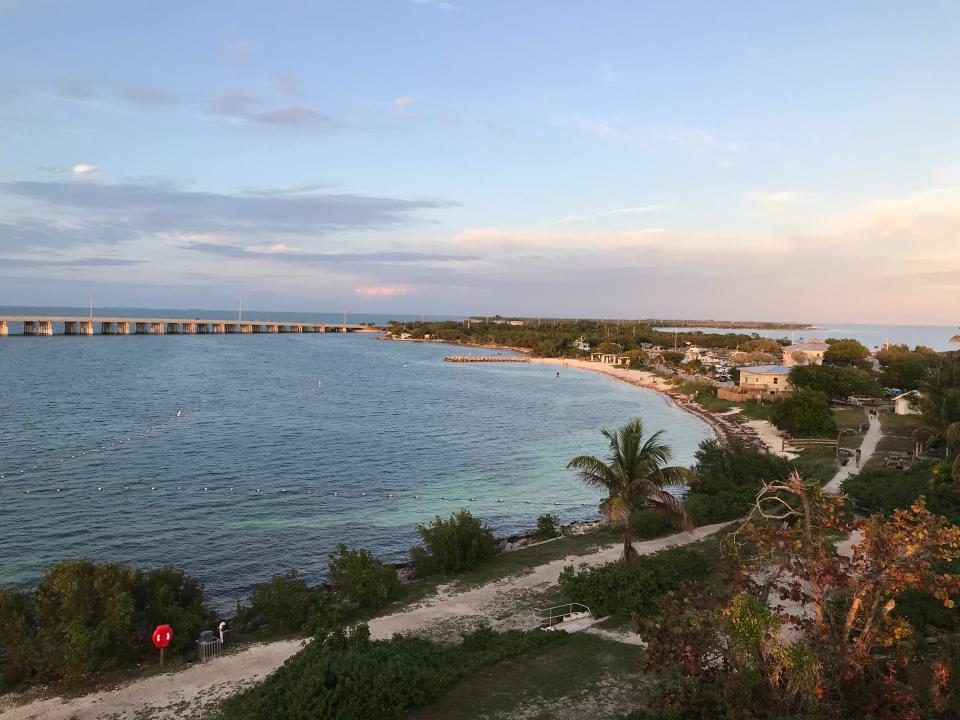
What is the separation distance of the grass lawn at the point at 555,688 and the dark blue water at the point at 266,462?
12.9 metres

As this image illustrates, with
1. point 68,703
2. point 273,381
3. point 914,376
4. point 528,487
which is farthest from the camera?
point 273,381

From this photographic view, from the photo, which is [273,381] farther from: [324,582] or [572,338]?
[572,338]

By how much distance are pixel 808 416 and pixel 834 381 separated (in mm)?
17491

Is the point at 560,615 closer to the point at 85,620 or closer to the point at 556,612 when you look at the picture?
the point at 556,612

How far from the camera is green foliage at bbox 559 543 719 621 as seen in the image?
18.3 metres

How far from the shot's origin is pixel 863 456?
136 feet

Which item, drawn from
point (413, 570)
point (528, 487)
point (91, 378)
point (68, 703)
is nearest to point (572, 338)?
point (91, 378)

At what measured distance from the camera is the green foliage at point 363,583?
20703 millimetres

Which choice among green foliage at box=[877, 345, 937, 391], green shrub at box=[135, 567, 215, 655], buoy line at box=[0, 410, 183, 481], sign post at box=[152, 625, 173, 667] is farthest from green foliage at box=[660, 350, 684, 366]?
sign post at box=[152, 625, 173, 667]

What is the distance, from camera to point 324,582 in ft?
81.1

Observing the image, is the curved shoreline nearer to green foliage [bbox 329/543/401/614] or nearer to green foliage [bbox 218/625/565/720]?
green foliage [bbox 329/543/401/614]

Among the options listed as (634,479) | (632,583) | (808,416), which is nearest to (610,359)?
(808,416)

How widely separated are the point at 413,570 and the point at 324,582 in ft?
11.3

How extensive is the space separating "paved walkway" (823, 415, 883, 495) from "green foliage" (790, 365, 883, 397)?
20.5 feet
